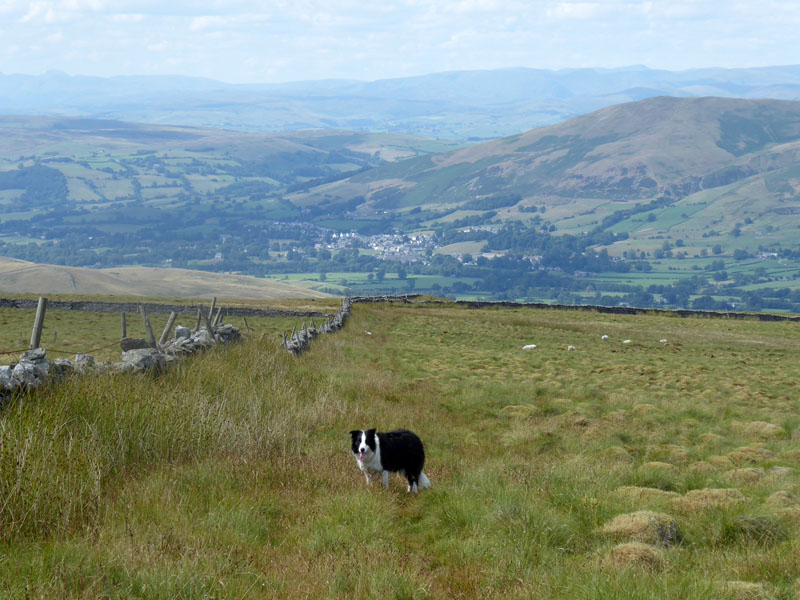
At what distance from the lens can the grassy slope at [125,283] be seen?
138 metres

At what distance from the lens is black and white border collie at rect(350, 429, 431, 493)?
9.52 metres

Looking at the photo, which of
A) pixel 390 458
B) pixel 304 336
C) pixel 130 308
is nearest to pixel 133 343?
pixel 304 336

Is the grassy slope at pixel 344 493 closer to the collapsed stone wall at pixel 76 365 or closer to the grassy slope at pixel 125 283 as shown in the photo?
the collapsed stone wall at pixel 76 365

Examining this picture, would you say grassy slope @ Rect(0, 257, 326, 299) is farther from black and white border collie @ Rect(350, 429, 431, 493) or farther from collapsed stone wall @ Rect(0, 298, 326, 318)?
black and white border collie @ Rect(350, 429, 431, 493)

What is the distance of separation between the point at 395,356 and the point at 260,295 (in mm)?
143132

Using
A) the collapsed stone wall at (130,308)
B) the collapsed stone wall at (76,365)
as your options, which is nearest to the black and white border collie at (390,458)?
the collapsed stone wall at (76,365)

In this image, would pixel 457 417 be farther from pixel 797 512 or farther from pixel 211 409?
pixel 797 512

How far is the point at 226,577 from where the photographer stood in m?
5.98

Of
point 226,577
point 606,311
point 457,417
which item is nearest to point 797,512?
point 226,577

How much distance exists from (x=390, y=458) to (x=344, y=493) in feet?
4.25

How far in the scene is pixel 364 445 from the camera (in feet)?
30.3

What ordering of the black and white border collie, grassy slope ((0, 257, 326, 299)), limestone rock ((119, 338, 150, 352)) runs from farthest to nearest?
grassy slope ((0, 257, 326, 299))
limestone rock ((119, 338, 150, 352))
the black and white border collie

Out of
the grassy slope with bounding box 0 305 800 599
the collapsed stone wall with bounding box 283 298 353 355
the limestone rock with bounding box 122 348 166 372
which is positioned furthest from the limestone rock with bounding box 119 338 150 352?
the limestone rock with bounding box 122 348 166 372

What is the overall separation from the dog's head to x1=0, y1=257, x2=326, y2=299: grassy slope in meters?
125
